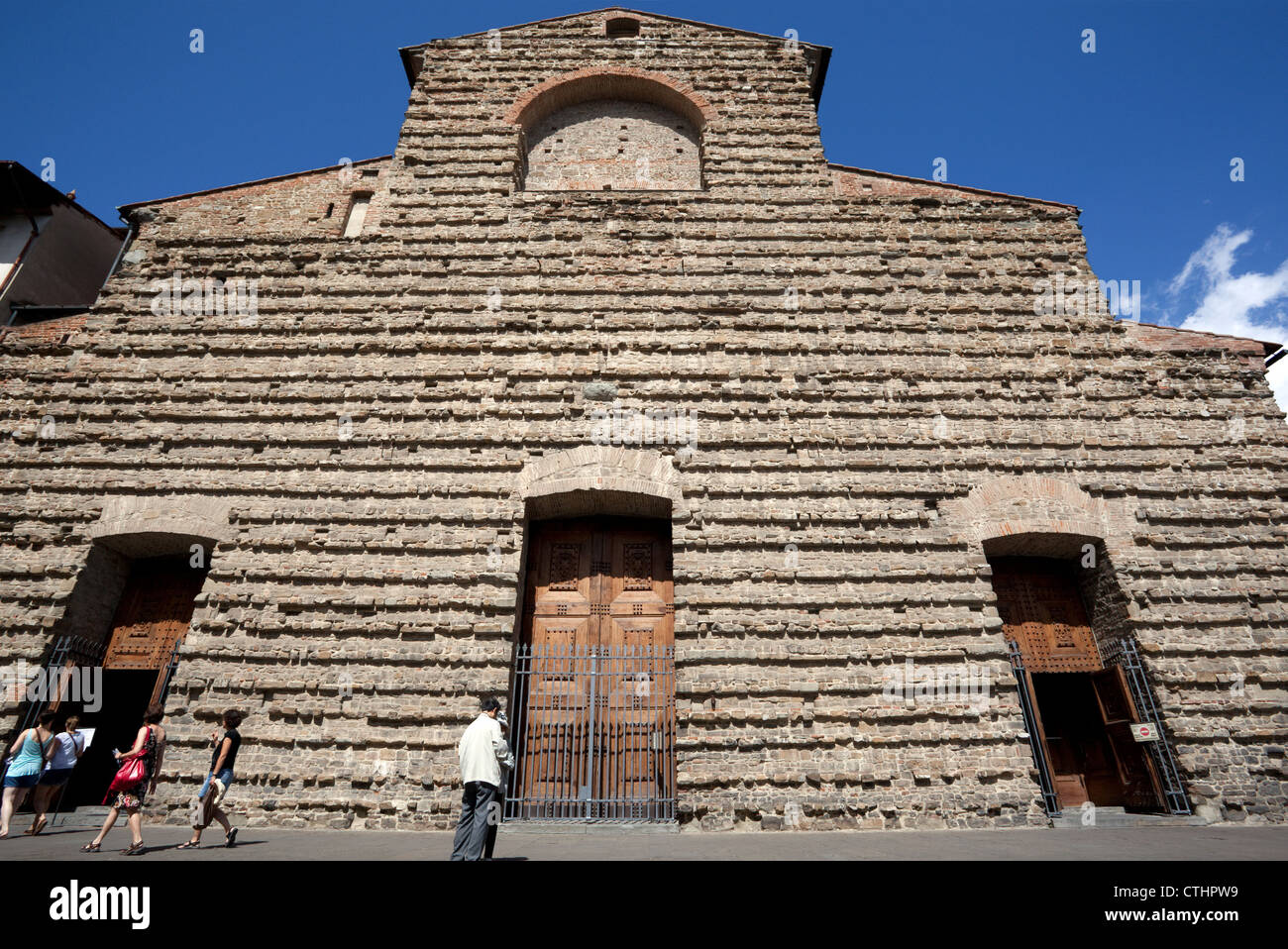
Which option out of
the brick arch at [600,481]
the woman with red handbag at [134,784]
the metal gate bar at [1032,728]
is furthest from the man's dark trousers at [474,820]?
the metal gate bar at [1032,728]

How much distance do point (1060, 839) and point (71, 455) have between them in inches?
406

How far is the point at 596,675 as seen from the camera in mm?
6711

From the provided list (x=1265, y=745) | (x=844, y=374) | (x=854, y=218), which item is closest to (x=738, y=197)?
(x=854, y=218)

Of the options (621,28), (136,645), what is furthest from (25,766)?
(621,28)

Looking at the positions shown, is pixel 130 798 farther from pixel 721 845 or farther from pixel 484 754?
pixel 721 845

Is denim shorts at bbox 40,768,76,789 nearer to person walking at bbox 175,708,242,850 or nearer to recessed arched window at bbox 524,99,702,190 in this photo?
person walking at bbox 175,708,242,850

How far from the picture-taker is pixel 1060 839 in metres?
5.36

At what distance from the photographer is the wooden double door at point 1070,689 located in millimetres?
6918

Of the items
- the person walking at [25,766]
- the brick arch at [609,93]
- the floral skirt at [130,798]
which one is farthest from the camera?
the brick arch at [609,93]

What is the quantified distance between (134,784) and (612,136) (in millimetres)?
9907

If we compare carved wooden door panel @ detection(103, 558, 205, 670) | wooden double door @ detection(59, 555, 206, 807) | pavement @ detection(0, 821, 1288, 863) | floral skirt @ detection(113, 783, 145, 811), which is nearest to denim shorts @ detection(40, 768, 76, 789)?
pavement @ detection(0, 821, 1288, 863)

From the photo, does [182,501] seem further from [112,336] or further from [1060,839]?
[1060,839]

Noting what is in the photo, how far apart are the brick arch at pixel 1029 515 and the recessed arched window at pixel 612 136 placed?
19.5ft

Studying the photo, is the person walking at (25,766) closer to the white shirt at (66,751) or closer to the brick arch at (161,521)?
the white shirt at (66,751)
